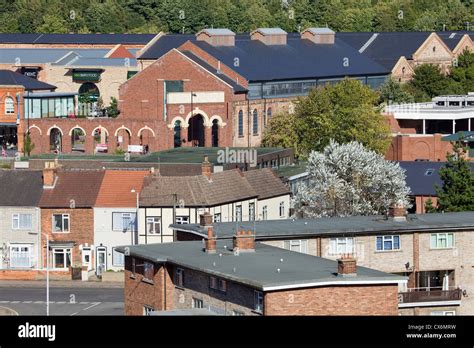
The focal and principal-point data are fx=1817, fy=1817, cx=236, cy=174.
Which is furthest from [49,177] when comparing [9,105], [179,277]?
[9,105]

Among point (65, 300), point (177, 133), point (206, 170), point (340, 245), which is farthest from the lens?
point (177, 133)

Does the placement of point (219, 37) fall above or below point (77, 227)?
above

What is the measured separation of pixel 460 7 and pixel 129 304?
130 m

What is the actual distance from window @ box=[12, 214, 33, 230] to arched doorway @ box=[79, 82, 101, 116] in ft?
148

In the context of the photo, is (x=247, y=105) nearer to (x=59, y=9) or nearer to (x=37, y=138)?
(x=37, y=138)

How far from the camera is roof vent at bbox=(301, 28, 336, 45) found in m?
132

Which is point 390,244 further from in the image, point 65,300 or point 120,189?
point 120,189

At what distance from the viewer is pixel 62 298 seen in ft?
212

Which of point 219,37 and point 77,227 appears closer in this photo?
point 77,227

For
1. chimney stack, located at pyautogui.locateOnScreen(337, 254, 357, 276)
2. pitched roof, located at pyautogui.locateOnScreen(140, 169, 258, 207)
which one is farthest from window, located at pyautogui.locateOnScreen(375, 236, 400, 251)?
pitched roof, located at pyautogui.locateOnScreen(140, 169, 258, 207)

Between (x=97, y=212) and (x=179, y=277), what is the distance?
2779 cm

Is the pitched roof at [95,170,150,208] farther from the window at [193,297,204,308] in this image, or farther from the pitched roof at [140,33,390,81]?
the pitched roof at [140,33,390,81]

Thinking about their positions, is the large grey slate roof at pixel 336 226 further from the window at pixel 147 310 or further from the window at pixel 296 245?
the window at pixel 147 310
